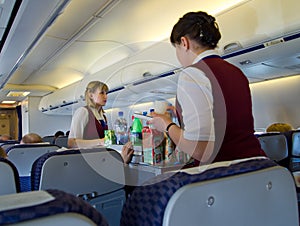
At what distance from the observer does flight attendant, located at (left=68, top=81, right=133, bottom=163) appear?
7.33 feet

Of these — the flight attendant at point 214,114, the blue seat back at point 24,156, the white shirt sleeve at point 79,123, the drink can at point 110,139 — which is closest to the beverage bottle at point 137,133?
the flight attendant at point 214,114

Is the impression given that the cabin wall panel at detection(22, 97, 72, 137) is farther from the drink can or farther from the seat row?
the seat row

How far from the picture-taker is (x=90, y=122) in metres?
2.33

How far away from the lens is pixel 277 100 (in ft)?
15.5

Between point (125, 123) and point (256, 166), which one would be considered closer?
point (256, 166)

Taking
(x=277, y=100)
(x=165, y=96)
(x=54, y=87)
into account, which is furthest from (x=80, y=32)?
(x=54, y=87)

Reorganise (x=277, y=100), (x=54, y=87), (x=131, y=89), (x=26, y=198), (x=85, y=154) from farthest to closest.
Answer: (x=54, y=87)
(x=131, y=89)
(x=277, y=100)
(x=85, y=154)
(x=26, y=198)

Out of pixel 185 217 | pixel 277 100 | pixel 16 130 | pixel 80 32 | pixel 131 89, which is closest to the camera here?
pixel 185 217

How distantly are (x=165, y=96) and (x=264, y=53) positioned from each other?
313 centimetres

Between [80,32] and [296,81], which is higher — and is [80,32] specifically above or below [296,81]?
above

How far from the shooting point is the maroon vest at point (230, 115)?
997mm

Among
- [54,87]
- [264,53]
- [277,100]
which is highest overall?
[54,87]

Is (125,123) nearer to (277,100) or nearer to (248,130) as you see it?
(248,130)

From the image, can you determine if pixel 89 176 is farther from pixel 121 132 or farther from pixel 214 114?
pixel 214 114
